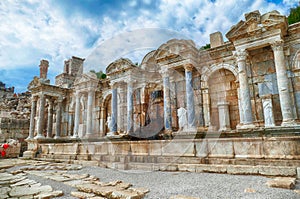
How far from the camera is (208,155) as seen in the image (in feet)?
21.5

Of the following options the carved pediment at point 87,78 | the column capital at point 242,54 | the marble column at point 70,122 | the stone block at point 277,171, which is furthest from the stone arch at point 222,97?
the marble column at point 70,122

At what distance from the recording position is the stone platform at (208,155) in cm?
539

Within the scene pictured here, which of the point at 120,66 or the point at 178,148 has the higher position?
the point at 120,66

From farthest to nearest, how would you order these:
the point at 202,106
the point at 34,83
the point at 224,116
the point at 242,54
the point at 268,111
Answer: the point at 34,83, the point at 202,106, the point at 224,116, the point at 242,54, the point at 268,111

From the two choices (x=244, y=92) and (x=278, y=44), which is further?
(x=244, y=92)

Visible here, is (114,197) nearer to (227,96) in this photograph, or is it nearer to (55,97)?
(227,96)

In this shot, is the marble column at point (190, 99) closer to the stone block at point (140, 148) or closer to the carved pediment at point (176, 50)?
the carved pediment at point (176, 50)

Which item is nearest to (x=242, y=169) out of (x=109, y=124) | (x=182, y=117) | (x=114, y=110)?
(x=182, y=117)

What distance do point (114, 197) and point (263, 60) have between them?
10166 millimetres

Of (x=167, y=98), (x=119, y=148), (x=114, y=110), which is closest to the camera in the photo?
(x=119, y=148)

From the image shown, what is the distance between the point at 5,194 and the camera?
14.3 ft

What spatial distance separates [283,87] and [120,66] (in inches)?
402

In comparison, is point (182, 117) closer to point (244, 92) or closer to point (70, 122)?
point (244, 92)

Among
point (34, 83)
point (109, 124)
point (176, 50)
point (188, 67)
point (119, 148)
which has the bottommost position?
point (119, 148)
